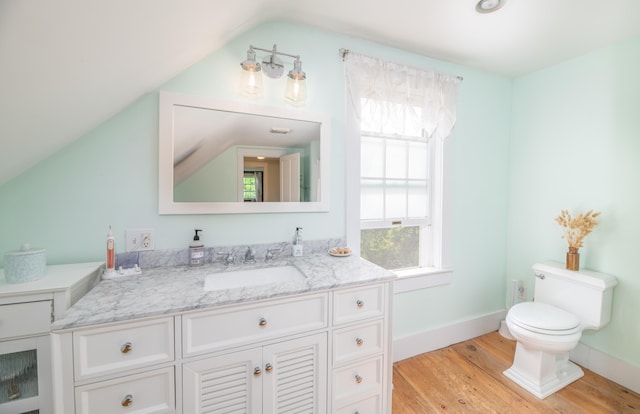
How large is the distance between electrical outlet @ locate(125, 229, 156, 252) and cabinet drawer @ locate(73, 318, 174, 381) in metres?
0.58

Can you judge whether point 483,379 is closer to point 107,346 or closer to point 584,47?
point 107,346

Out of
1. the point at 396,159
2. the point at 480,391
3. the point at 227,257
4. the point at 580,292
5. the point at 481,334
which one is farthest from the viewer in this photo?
the point at 481,334

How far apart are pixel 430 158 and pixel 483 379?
1.68 metres

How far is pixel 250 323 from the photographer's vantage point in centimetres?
110

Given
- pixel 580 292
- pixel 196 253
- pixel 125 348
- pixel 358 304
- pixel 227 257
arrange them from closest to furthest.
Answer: pixel 125 348, pixel 358 304, pixel 196 253, pixel 227 257, pixel 580 292

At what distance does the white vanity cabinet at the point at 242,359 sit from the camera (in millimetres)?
902

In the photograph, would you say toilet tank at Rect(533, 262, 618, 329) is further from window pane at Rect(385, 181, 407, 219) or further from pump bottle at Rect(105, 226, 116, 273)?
pump bottle at Rect(105, 226, 116, 273)

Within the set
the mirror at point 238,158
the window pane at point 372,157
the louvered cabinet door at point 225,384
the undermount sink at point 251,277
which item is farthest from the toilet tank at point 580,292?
the louvered cabinet door at point 225,384

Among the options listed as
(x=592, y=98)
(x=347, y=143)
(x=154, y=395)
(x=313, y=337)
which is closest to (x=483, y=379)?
(x=313, y=337)

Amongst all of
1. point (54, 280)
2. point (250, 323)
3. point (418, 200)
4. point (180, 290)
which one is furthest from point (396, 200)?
point (54, 280)

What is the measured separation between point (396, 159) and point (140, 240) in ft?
5.92

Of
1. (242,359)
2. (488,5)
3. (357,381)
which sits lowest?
(357,381)

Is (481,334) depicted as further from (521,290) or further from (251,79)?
(251,79)

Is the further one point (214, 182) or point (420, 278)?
point (420, 278)
